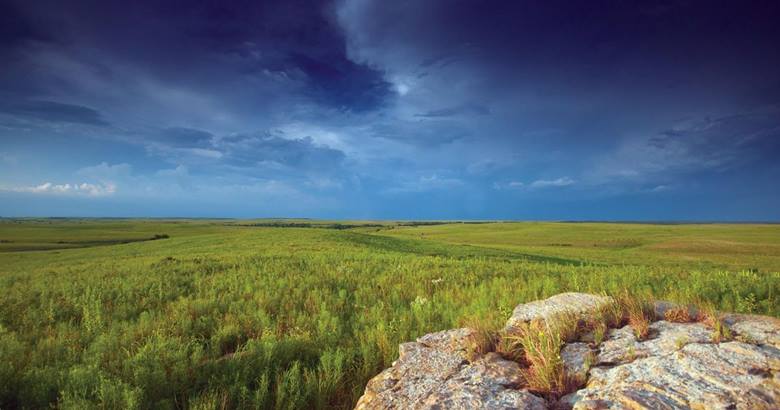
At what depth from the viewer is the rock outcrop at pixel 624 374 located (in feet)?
9.86

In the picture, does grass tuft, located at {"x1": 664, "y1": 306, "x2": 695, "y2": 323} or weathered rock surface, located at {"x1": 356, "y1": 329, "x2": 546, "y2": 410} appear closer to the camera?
weathered rock surface, located at {"x1": 356, "y1": 329, "x2": 546, "y2": 410}

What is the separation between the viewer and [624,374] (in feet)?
11.3

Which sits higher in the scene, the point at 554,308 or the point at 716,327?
the point at 716,327

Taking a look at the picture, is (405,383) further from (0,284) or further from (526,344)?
(0,284)

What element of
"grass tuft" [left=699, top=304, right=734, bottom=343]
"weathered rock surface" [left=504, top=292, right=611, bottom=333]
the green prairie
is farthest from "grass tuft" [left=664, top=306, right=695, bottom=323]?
the green prairie

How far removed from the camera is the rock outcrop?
3004 mm

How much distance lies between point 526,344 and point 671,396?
142cm

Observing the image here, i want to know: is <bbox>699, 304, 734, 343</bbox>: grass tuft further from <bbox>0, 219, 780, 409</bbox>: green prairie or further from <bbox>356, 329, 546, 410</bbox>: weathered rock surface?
<bbox>356, 329, 546, 410</bbox>: weathered rock surface

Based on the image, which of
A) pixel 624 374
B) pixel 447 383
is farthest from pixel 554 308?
pixel 447 383

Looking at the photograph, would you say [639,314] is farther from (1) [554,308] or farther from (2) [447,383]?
(2) [447,383]

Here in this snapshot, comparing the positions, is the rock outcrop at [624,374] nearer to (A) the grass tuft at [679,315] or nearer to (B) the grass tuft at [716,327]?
(B) the grass tuft at [716,327]

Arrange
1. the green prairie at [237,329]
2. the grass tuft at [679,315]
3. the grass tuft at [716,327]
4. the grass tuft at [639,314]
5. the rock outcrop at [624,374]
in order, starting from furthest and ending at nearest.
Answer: the grass tuft at [679,315] < the grass tuft at [639,314] < the green prairie at [237,329] < the grass tuft at [716,327] < the rock outcrop at [624,374]

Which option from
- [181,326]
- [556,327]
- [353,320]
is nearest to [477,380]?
[556,327]

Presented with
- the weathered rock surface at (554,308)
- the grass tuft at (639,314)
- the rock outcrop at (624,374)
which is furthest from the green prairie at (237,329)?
the grass tuft at (639,314)
